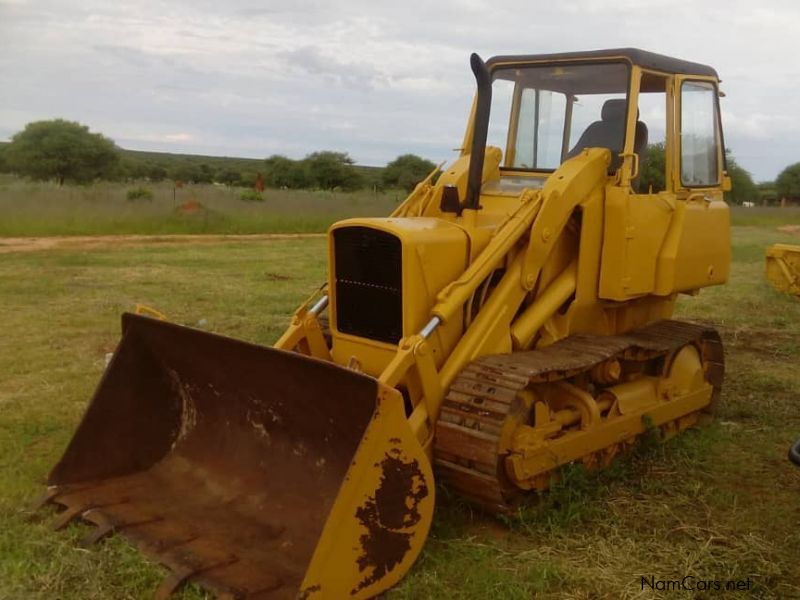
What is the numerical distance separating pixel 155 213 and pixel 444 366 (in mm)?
19482

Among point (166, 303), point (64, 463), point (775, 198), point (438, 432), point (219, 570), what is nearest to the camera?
point (219, 570)

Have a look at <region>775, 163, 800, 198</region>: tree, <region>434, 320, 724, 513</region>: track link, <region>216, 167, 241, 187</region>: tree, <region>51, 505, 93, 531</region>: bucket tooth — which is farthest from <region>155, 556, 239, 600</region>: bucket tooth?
<region>775, 163, 800, 198</region>: tree

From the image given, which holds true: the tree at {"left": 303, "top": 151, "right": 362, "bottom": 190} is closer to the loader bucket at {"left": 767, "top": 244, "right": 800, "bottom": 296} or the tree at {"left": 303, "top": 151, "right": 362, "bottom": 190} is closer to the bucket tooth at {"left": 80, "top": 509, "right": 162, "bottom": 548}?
the loader bucket at {"left": 767, "top": 244, "right": 800, "bottom": 296}

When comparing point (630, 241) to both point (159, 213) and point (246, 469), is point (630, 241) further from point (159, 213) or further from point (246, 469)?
point (159, 213)

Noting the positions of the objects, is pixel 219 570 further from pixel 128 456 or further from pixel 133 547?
pixel 128 456

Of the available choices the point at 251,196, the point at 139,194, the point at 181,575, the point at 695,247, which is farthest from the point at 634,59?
the point at 251,196

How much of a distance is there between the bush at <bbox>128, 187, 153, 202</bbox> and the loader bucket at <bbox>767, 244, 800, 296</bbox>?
62.5ft

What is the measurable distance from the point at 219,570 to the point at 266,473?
893mm

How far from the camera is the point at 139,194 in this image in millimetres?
26719

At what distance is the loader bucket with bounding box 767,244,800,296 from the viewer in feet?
36.8

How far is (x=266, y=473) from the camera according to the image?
4941 mm

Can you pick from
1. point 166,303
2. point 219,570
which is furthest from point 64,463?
point 166,303

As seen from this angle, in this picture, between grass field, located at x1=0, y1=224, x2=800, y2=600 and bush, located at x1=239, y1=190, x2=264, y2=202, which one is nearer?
grass field, located at x1=0, y1=224, x2=800, y2=600

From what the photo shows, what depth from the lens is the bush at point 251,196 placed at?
27.5m
